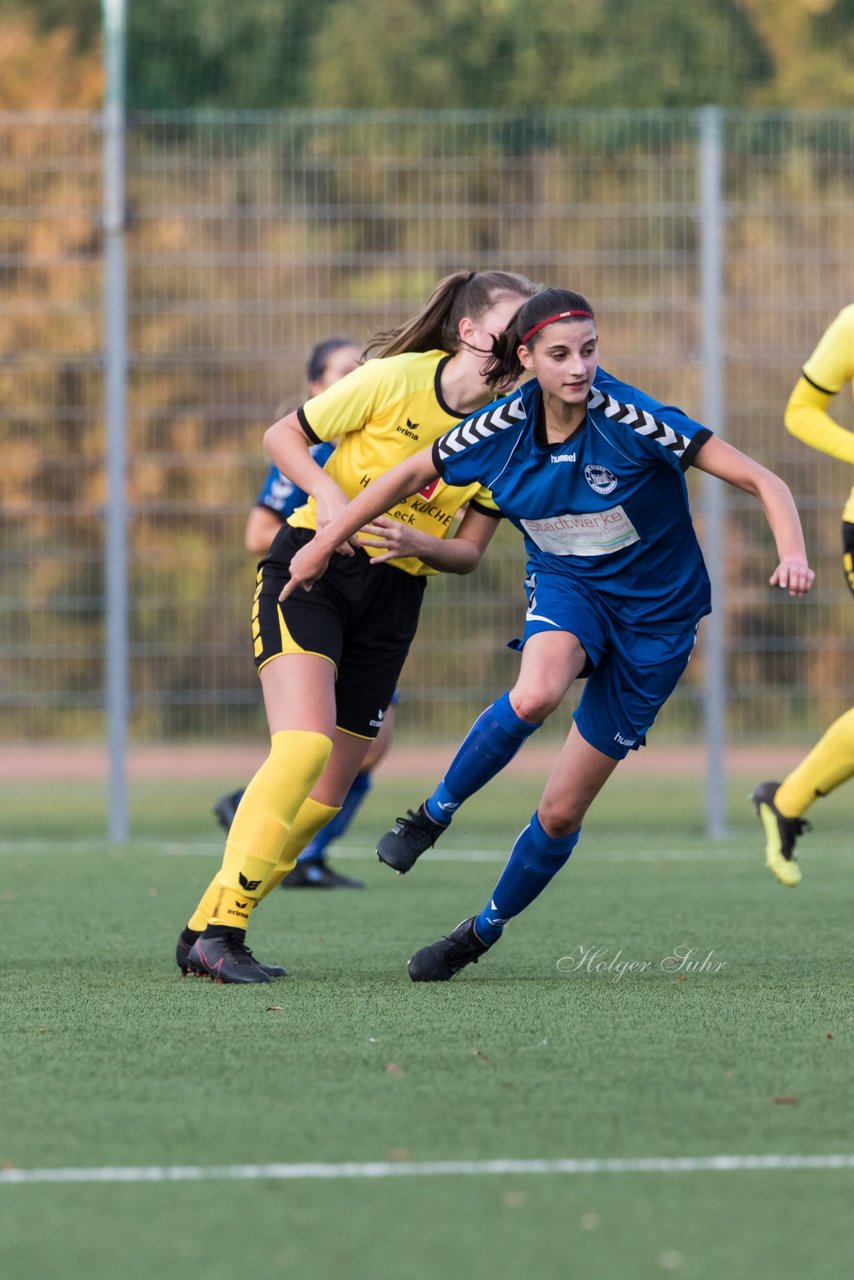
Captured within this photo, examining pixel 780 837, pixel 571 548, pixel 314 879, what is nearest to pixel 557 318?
pixel 571 548

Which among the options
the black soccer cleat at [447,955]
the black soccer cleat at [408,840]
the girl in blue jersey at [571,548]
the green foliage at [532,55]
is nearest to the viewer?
the girl in blue jersey at [571,548]

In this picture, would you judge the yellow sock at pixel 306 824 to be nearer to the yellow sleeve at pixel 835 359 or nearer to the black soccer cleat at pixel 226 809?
the yellow sleeve at pixel 835 359

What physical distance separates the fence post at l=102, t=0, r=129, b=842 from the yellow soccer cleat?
4630mm

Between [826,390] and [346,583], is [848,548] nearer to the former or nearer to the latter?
[826,390]

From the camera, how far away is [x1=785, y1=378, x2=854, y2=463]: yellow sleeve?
6.25 metres

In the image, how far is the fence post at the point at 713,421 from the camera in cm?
1012

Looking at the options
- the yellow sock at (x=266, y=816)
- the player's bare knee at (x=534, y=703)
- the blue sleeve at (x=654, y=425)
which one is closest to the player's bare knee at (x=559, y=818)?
the player's bare knee at (x=534, y=703)

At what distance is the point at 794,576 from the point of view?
14.3ft

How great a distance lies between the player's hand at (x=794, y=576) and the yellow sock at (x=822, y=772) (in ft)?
5.83

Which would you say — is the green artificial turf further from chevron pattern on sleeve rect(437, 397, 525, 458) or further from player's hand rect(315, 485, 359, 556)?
chevron pattern on sleeve rect(437, 397, 525, 458)

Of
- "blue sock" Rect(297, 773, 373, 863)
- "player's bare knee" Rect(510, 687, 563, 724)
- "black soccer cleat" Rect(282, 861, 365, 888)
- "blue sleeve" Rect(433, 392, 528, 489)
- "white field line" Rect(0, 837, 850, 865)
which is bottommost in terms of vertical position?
"white field line" Rect(0, 837, 850, 865)

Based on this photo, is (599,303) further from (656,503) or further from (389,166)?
(656,503)

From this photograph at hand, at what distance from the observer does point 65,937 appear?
6.18m

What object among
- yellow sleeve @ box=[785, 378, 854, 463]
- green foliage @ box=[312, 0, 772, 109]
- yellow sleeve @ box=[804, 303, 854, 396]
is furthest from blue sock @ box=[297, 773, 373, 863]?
green foliage @ box=[312, 0, 772, 109]
